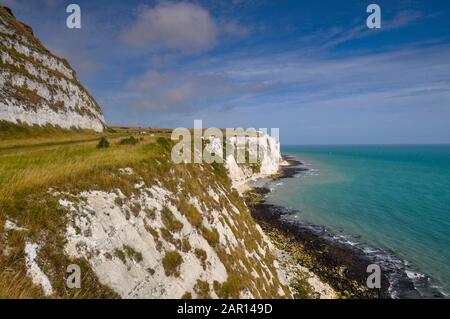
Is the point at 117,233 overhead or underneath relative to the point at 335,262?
overhead

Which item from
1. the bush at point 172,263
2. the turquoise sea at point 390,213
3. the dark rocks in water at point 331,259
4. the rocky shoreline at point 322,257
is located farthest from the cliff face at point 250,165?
the bush at point 172,263

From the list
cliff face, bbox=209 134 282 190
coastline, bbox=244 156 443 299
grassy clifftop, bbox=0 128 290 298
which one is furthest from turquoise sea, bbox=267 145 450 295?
grassy clifftop, bbox=0 128 290 298

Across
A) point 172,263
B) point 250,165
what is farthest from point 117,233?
point 250,165

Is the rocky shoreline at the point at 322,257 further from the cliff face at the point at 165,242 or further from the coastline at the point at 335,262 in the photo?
the cliff face at the point at 165,242

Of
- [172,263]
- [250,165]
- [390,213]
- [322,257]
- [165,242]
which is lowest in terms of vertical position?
[322,257]

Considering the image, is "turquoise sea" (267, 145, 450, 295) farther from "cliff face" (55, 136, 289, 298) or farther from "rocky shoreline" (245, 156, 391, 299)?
"cliff face" (55, 136, 289, 298)

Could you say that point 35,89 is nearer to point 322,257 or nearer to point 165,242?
point 165,242

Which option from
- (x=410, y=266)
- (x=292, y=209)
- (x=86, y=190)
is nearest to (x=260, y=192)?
(x=292, y=209)
